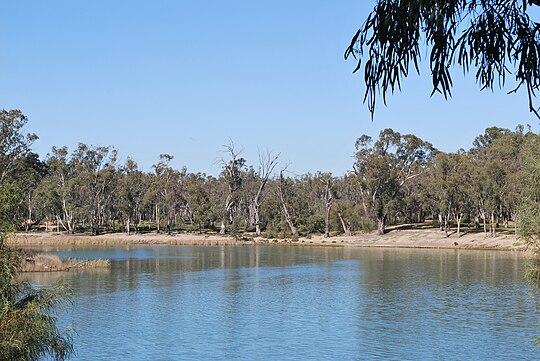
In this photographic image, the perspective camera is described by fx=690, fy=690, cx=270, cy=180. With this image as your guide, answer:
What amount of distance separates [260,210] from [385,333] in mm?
67563

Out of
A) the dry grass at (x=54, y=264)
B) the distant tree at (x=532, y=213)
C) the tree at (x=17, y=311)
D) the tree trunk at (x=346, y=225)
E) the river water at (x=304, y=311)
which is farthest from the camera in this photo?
the tree trunk at (x=346, y=225)

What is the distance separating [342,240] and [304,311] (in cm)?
4827

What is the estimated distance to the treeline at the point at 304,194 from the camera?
6788 cm

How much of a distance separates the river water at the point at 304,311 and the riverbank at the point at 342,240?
53.9 feet

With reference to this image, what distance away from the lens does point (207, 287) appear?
36656 mm

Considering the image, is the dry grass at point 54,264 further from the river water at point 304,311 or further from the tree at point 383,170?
the tree at point 383,170

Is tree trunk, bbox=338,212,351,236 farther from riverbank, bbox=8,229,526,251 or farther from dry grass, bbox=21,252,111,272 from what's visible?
dry grass, bbox=21,252,111,272

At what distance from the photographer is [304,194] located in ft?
329

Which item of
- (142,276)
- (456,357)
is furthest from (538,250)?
(142,276)

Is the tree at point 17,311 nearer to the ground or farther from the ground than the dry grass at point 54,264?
Result: farther from the ground

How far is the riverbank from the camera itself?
218 feet

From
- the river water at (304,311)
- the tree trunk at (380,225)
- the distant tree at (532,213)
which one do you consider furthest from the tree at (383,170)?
the distant tree at (532,213)

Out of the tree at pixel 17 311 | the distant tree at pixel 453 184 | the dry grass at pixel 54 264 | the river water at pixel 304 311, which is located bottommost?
the river water at pixel 304 311

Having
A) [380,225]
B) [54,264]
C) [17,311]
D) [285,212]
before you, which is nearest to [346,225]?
[380,225]
